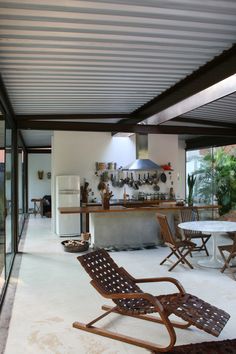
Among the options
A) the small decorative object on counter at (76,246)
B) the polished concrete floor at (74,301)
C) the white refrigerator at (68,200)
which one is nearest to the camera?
the polished concrete floor at (74,301)

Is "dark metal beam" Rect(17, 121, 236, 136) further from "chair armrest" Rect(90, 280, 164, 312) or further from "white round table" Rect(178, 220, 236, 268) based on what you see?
"chair armrest" Rect(90, 280, 164, 312)

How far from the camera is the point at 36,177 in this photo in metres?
15.5

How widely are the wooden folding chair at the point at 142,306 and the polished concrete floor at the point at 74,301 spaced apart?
3.8 inches

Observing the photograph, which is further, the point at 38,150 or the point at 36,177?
the point at 36,177

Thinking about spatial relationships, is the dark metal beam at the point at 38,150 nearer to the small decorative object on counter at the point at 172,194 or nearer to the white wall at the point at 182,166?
the white wall at the point at 182,166

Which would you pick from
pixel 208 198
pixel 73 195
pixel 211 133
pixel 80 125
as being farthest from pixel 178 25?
pixel 208 198

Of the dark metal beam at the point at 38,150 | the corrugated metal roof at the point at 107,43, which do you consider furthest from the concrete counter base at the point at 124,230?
Answer: the dark metal beam at the point at 38,150

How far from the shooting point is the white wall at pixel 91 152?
9242 millimetres

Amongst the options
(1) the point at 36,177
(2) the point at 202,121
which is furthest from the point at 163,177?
(1) the point at 36,177

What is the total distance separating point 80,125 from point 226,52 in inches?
165

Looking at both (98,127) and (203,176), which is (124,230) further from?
(203,176)

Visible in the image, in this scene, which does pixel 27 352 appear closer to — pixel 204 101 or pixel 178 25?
pixel 178 25

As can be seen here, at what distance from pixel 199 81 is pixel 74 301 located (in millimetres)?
3005

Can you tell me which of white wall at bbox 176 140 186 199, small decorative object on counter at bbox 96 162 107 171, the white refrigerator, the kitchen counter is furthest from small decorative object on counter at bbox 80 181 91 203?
white wall at bbox 176 140 186 199
